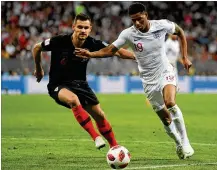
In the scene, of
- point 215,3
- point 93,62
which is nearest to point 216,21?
point 215,3

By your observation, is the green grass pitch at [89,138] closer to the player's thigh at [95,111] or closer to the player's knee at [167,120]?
the player's knee at [167,120]

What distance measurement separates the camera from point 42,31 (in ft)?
103

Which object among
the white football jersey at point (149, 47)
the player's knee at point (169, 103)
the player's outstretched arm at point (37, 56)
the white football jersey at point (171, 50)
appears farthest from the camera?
the white football jersey at point (171, 50)

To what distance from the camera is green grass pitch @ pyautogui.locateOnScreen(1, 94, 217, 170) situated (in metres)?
9.21

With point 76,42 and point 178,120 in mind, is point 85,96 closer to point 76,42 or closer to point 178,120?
point 76,42

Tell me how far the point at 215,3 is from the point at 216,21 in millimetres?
1049

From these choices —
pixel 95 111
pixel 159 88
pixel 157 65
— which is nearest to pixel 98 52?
pixel 95 111

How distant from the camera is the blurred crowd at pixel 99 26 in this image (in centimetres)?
2852

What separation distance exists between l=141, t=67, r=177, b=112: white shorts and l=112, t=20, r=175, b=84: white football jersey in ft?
0.21

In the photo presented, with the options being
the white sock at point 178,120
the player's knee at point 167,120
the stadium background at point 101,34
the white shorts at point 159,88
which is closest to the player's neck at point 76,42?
the white shorts at point 159,88

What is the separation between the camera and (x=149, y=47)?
9.84 meters

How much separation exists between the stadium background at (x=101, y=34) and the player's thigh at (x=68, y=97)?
1816cm

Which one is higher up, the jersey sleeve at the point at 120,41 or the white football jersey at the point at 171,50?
the jersey sleeve at the point at 120,41

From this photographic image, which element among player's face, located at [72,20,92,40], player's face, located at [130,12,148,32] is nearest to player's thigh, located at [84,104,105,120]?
player's face, located at [72,20,92,40]
